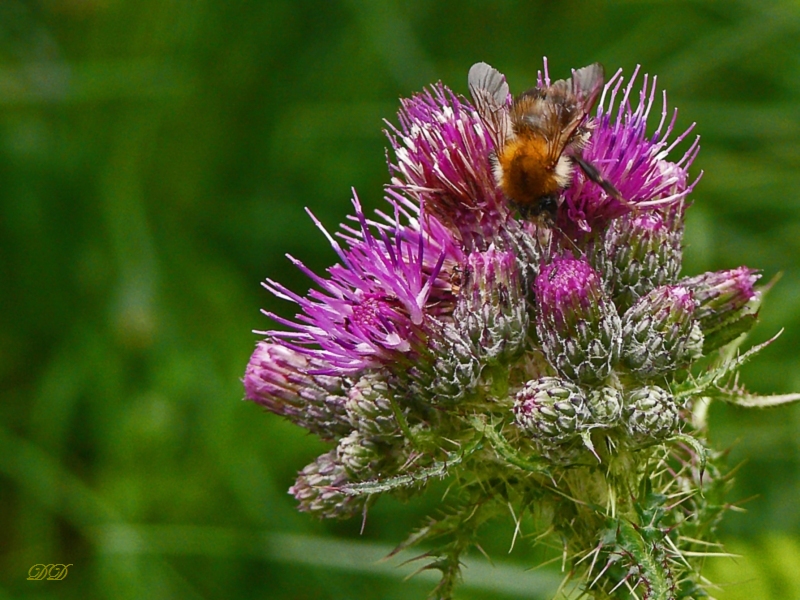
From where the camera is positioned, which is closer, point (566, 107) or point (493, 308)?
point (493, 308)

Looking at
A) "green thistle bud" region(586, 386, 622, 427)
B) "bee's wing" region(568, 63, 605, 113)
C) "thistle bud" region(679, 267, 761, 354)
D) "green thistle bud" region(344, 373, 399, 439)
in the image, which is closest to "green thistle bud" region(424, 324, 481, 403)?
"green thistle bud" region(344, 373, 399, 439)

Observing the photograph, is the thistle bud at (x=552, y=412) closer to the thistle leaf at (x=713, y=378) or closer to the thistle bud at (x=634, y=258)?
the thistle leaf at (x=713, y=378)

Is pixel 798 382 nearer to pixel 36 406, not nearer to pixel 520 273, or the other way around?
pixel 520 273

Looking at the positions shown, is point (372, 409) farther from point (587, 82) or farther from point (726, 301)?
point (587, 82)

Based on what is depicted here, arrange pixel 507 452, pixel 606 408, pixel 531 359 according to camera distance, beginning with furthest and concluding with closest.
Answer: pixel 531 359 → pixel 606 408 → pixel 507 452

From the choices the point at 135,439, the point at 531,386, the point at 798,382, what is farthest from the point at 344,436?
the point at 798,382

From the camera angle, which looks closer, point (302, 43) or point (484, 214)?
point (484, 214)

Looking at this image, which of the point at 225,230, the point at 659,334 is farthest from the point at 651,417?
the point at 225,230
